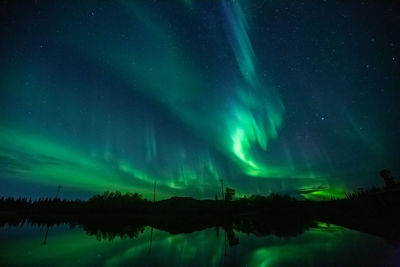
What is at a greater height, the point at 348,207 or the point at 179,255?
the point at 348,207

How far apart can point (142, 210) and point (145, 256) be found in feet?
217

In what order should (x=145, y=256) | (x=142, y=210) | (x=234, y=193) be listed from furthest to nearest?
(x=234, y=193), (x=142, y=210), (x=145, y=256)

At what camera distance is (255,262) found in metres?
10.3

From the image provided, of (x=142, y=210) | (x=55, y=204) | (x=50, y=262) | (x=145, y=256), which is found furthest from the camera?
(x=55, y=204)

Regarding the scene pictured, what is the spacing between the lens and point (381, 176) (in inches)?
1811

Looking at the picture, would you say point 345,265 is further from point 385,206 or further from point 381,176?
point 381,176

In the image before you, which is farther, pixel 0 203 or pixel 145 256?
pixel 0 203

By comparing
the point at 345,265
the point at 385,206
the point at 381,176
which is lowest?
the point at 345,265

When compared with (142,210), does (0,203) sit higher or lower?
higher

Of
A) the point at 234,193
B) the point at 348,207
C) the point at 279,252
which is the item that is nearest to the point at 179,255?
the point at 279,252

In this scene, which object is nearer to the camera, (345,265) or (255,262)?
(345,265)

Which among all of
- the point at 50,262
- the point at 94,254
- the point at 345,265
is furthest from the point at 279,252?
the point at 50,262

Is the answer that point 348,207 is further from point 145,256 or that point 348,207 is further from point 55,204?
point 55,204

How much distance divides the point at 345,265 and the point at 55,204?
10416 cm
